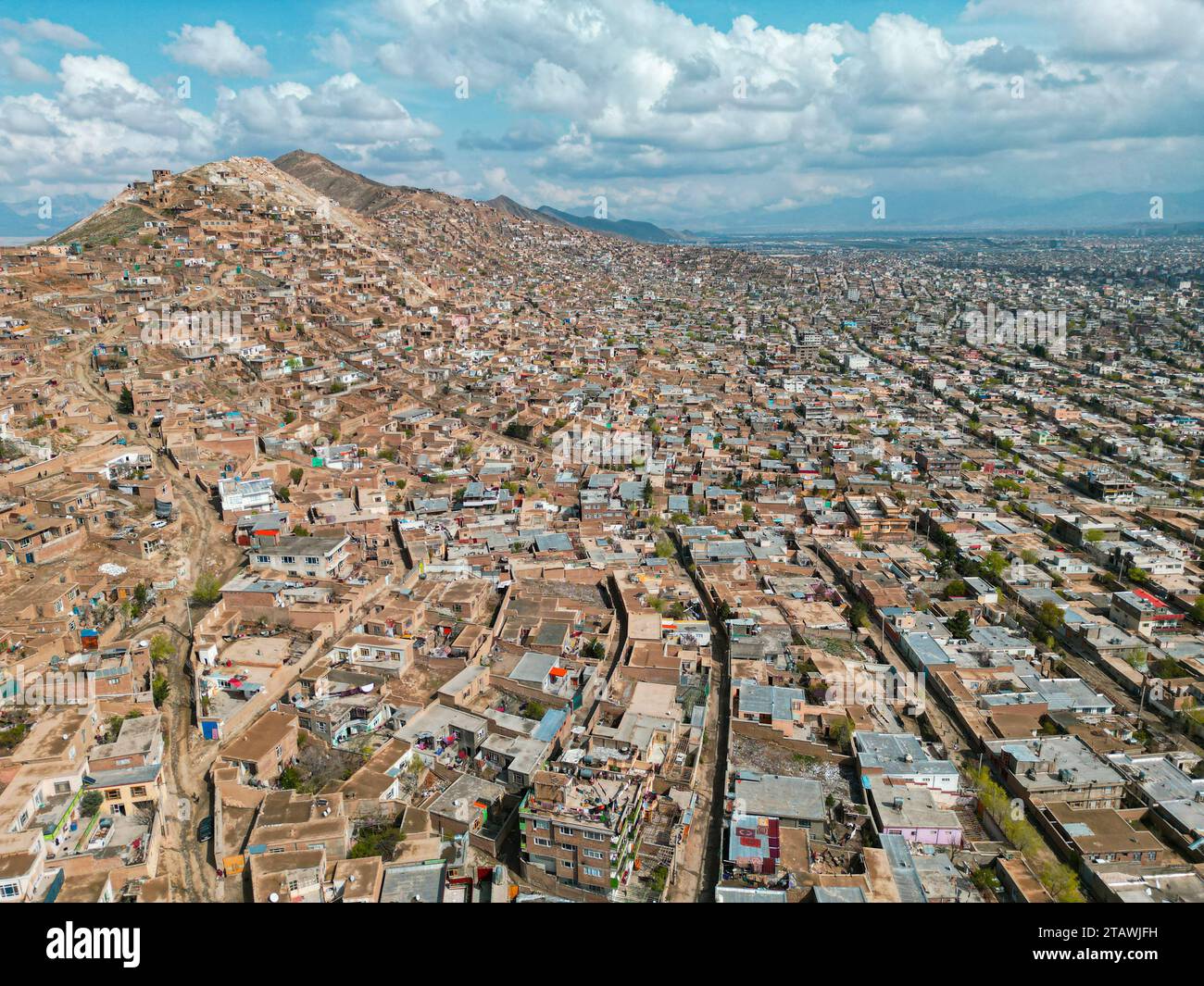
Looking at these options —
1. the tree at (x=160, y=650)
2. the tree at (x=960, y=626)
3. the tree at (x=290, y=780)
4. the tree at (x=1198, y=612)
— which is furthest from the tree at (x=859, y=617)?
the tree at (x=160, y=650)

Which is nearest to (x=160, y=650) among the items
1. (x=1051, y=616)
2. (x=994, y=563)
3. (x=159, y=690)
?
(x=159, y=690)

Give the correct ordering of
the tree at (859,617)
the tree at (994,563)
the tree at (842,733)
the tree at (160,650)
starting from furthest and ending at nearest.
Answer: the tree at (994,563) → the tree at (859,617) → the tree at (160,650) → the tree at (842,733)

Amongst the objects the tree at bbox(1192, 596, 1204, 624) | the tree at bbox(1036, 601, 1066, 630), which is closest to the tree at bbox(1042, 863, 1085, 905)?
the tree at bbox(1036, 601, 1066, 630)

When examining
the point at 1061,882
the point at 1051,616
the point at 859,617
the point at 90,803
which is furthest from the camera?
the point at 1051,616

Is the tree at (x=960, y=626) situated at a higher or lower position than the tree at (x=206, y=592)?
lower

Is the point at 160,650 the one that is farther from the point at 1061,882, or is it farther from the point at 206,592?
the point at 1061,882

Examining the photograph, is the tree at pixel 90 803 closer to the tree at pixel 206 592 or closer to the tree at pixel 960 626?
the tree at pixel 206 592
